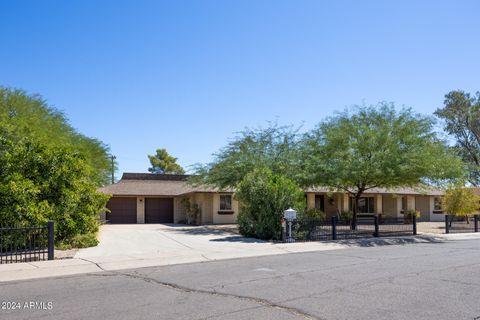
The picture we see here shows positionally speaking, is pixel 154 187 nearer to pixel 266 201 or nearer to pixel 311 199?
pixel 311 199

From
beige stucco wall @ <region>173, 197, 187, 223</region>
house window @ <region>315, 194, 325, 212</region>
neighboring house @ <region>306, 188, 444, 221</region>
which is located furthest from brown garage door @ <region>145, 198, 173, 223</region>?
house window @ <region>315, 194, 325, 212</region>

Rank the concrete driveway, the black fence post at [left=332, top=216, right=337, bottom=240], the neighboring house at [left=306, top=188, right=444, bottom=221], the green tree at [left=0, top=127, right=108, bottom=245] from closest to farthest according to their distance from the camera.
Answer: the concrete driveway < the green tree at [left=0, top=127, right=108, bottom=245] < the black fence post at [left=332, top=216, right=337, bottom=240] < the neighboring house at [left=306, top=188, right=444, bottom=221]

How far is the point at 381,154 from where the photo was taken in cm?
2294

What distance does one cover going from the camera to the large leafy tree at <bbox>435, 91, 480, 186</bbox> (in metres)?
57.1

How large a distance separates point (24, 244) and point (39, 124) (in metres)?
10.7

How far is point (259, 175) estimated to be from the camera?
887 inches

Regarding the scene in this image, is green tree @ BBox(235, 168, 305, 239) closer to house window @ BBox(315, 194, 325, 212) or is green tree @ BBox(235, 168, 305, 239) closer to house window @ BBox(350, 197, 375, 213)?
house window @ BBox(315, 194, 325, 212)

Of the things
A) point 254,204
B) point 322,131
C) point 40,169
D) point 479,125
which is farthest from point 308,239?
point 479,125

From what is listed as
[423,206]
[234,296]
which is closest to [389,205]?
[423,206]

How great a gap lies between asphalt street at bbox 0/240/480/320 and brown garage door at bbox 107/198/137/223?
2557cm

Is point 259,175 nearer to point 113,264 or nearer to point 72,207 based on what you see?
point 72,207

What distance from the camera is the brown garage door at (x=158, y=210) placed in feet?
127

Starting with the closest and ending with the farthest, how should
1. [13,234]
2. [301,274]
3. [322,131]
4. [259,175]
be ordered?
[301,274]
[13,234]
[259,175]
[322,131]

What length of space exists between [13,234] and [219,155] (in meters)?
16.7
